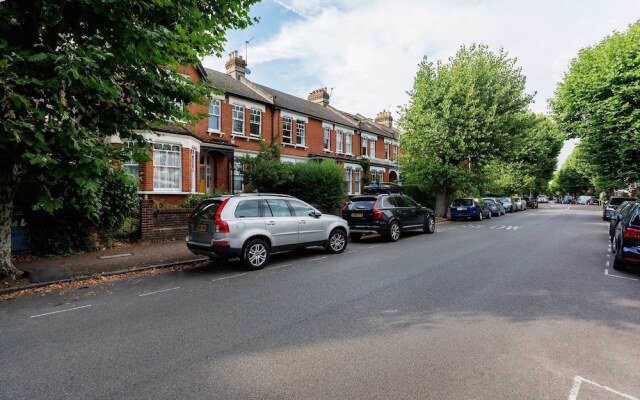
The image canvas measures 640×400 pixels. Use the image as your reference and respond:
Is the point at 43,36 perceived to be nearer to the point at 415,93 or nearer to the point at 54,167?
the point at 54,167

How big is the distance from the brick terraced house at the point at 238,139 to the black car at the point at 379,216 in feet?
23.9

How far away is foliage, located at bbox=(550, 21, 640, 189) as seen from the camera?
669 inches

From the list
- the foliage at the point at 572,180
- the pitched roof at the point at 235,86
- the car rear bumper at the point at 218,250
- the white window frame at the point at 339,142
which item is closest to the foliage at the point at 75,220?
the car rear bumper at the point at 218,250

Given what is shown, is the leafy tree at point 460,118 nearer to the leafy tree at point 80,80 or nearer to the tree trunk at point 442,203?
the tree trunk at point 442,203

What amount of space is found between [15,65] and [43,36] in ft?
4.95

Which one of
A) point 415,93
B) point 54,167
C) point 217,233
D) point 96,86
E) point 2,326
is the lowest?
point 2,326

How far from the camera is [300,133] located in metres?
25.6

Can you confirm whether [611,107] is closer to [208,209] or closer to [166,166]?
[208,209]

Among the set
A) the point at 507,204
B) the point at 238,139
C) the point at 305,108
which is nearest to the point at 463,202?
the point at 305,108

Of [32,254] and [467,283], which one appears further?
[32,254]

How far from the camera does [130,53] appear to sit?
633cm

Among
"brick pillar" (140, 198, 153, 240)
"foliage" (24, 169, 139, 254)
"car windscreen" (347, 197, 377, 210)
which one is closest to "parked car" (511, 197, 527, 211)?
"car windscreen" (347, 197, 377, 210)

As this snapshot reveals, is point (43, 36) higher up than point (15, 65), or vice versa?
point (43, 36)

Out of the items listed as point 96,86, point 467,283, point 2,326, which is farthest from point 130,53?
point 467,283
